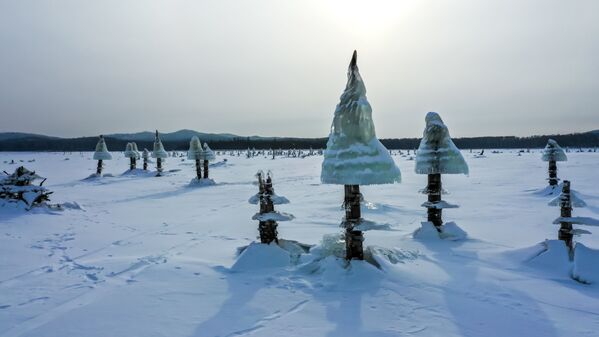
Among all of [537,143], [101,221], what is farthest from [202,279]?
[537,143]

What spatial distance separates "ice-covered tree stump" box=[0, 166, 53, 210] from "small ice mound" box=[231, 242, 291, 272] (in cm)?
1237

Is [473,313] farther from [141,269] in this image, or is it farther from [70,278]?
[70,278]

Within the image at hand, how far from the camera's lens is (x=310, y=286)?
7383 millimetres

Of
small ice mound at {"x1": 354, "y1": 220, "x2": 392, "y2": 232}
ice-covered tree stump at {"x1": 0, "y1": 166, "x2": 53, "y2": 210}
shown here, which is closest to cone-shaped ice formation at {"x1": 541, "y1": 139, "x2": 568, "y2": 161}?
small ice mound at {"x1": 354, "y1": 220, "x2": 392, "y2": 232}

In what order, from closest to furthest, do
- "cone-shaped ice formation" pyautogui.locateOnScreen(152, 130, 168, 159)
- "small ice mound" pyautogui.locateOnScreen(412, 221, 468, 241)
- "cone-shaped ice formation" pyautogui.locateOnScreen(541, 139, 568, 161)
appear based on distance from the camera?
"small ice mound" pyautogui.locateOnScreen(412, 221, 468, 241), "cone-shaped ice formation" pyautogui.locateOnScreen(541, 139, 568, 161), "cone-shaped ice formation" pyautogui.locateOnScreen(152, 130, 168, 159)

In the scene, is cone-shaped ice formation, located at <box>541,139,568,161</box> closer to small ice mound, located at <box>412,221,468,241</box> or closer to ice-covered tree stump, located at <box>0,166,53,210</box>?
small ice mound, located at <box>412,221,468,241</box>

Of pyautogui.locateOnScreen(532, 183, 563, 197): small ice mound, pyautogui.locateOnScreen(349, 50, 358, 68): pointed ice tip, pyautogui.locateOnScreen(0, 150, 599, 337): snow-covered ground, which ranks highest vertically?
pyautogui.locateOnScreen(349, 50, 358, 68): pointed ice tip

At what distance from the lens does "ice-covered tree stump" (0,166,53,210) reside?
16031 mm

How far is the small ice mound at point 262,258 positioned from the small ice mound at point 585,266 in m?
6.35

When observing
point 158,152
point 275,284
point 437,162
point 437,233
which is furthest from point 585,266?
point 158,152

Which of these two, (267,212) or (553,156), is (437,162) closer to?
(267,212)

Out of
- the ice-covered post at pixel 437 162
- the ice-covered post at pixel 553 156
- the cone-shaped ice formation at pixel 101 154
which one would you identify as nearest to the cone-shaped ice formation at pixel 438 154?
the ice-covered post at pixel 437 162

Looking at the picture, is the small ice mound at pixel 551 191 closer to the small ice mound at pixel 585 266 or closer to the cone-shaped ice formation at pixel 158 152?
the small ice mound at pixel 585 266

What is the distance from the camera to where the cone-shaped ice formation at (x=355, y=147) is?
316 inches
